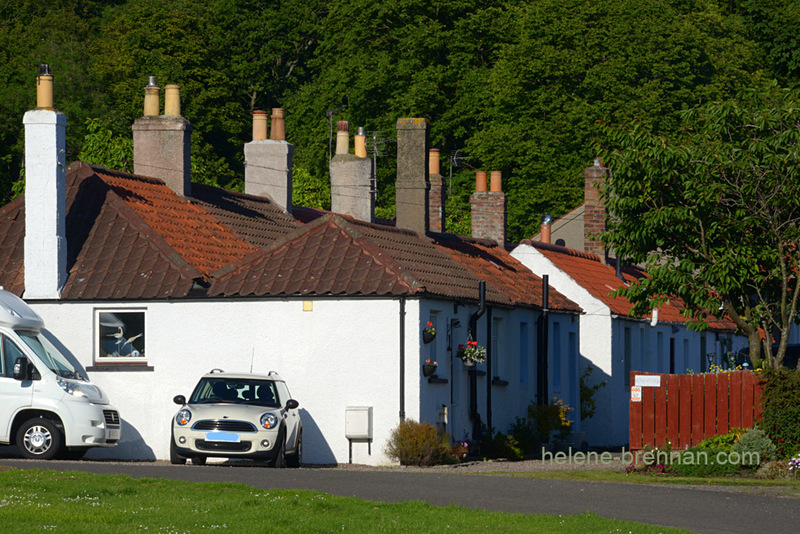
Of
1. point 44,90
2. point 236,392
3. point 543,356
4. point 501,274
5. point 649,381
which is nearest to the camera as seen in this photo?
point 236,392

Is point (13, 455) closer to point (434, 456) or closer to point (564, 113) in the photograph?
point (434, 456)

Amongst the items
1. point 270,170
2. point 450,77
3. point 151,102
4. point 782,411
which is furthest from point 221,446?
point 450,77

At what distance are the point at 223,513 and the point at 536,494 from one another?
5.38 metres

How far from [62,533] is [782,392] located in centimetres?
1447

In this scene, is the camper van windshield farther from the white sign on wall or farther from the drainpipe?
the white sign on wall

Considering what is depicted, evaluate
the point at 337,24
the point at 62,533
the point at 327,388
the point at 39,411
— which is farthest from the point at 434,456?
the point at 337,24

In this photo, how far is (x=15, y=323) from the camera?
26.0 metres

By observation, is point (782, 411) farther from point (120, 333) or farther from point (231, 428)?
point (120, 333)

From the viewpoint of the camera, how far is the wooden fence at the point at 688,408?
26.0 metres

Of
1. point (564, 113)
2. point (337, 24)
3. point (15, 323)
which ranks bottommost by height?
point (15, 323)

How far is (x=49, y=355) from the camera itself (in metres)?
26.1

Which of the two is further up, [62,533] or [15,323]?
[15,323]

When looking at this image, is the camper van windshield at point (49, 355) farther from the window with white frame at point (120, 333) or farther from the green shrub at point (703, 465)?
the green shrub at point (703, 465)

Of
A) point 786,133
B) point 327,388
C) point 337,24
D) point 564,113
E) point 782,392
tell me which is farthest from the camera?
point 337,24
